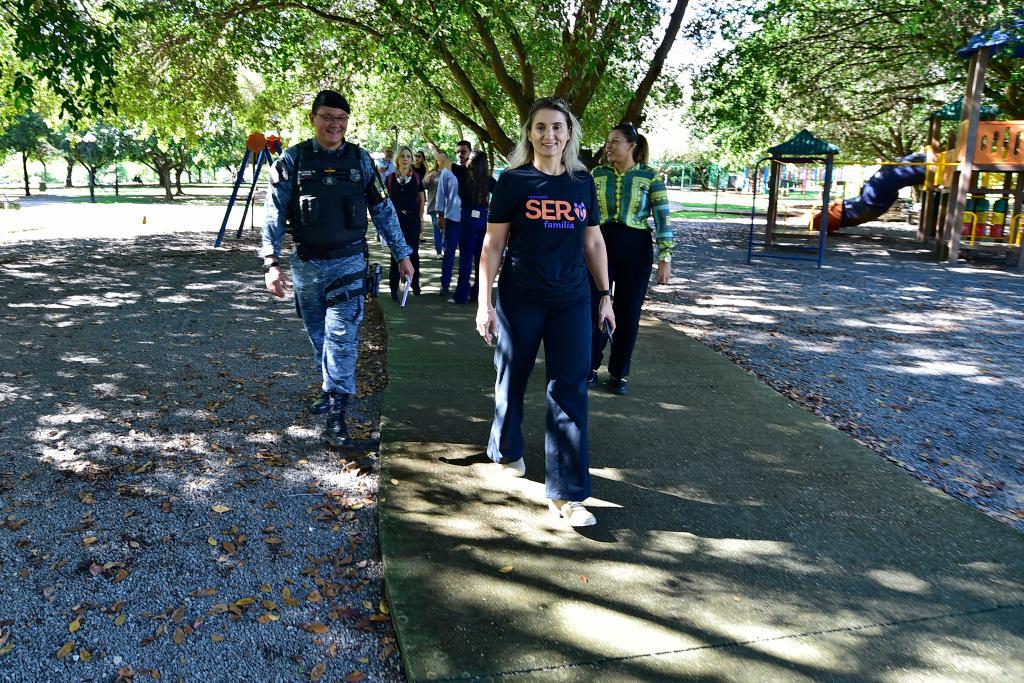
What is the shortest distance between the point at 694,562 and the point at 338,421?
93.6 inches

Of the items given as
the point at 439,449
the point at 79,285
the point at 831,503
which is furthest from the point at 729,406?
the point at 79,285

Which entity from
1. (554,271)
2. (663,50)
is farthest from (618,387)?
(663,50)

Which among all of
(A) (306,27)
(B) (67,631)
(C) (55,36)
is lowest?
(B) (67,631)

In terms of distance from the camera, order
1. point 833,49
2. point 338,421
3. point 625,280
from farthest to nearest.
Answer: point 833,49, point 625,280, point 338,421

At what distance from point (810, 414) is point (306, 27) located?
13568mm

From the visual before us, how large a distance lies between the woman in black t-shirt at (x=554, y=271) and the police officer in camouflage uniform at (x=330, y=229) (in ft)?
3.51

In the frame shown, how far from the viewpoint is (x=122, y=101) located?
1698cm

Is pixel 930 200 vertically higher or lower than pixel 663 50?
lower

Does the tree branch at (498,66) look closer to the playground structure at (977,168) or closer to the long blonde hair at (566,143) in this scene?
the playground structure at (977,168)

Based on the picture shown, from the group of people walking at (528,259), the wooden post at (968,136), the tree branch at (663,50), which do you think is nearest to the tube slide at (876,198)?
the wooden post at (968,136)

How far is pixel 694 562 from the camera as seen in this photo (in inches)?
131

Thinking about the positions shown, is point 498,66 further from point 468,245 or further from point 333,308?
point 333,308

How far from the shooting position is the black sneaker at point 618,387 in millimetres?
5719

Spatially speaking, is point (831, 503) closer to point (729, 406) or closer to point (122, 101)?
point (729, 406)
